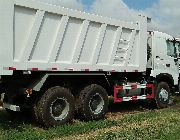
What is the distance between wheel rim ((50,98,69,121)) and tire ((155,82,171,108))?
4.65 m

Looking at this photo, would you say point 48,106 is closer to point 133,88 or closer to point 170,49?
point 133,88

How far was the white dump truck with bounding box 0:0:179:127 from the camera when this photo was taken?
8.70m

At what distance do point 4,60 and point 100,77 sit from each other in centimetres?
343

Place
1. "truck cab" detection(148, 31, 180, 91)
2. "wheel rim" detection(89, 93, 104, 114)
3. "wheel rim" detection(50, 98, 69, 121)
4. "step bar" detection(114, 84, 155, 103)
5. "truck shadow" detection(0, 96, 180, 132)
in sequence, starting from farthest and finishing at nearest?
"truck cab" detection(148, 31, 180, 91)
"step bar" detection(114, 84, 155, 103)
"wheel rim" detection(89, 93, 104, 114)
"truck shadow" detection(0, 96, 180, 132)
"wheel rim" detection(50, 98, 69, 121)

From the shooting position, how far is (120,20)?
11.4m

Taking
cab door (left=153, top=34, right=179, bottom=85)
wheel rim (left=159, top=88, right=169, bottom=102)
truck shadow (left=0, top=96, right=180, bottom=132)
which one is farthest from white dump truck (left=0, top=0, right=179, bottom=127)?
wheel rim (left=159, top=88, right=169, bottom=102)

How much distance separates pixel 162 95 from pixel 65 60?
16.6 ft

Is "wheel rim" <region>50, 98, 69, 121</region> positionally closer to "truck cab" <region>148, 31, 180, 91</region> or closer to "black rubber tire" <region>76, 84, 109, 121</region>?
"black rubber tire" <region>76, 84, 109, 121</region>

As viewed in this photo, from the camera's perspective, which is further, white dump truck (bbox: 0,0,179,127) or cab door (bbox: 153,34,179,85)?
cab door (bbox: 153,34,179,85)

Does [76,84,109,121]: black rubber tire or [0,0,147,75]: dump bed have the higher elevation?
[0,0,147,75]: dump bed

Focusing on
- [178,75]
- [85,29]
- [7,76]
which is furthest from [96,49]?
[178,75]

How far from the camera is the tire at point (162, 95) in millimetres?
13169

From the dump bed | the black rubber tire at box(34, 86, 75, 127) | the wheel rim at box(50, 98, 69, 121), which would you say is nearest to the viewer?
the dump bed

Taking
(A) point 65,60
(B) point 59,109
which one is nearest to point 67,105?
(B) point 59,109
